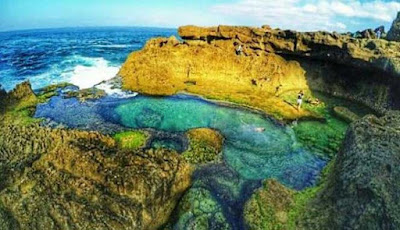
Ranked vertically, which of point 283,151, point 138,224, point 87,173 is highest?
point 87,173

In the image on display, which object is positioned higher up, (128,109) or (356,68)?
(356,68)

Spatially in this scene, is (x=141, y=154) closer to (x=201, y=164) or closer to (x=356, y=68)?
(x=201, y=164)

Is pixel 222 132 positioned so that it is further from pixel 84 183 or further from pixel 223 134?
pixel 84 183

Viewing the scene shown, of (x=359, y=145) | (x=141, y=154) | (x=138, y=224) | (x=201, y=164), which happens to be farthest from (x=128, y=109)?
(x=359, y=145)

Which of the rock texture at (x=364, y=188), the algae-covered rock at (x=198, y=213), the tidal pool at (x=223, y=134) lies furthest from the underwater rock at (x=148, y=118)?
the rock texture at (x=364, y=188)

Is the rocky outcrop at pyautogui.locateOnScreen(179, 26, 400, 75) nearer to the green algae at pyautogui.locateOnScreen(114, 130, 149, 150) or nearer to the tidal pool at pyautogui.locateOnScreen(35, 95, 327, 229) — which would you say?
the tidal pool at pyautogui.locateOnScreen(35, 95, 327, 229)

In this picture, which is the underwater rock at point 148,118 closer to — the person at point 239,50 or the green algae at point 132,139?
the green algae at point 132,139

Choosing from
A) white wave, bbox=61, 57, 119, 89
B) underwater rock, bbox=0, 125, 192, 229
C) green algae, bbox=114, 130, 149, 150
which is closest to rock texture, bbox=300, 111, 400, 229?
underwater rock, bbox=0, 125, 192, 229
